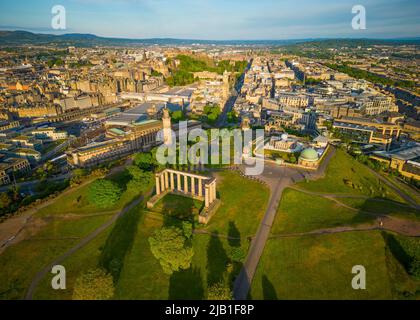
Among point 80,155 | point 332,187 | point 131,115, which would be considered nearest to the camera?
point 332,187

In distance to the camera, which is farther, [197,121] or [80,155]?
[197,121]

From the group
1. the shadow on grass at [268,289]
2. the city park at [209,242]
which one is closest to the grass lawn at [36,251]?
the city park at [209,242]

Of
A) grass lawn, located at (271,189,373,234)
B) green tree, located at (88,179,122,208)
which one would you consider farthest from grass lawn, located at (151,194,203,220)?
grass lawn, located at (271,189,373,234)

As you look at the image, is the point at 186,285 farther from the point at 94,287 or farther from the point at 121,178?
the point at 121,178

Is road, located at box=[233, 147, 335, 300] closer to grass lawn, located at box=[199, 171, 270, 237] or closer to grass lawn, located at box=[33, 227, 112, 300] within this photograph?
grass lawn, located at box=[199, 171, 270, 237]

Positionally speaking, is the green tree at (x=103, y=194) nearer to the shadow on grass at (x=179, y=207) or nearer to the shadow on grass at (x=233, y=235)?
the shadow on grass at (x=179, y=207)
